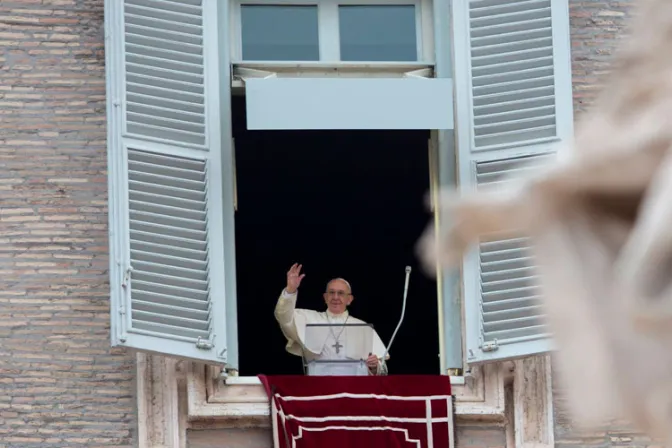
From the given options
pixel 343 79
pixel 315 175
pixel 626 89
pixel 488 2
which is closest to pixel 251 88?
pixel 343 79

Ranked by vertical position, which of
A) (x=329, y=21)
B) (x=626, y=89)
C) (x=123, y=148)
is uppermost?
(x=329, y=21)

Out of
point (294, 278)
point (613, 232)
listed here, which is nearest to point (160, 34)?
point (294, 278)

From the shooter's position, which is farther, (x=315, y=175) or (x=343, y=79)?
(x=315, y=175)

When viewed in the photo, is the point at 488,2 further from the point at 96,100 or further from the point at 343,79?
the point at 96,100

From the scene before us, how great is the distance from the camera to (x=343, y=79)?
980cm

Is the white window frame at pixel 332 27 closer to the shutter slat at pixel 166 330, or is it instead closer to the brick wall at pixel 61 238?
the brick wall at pixel 61 238

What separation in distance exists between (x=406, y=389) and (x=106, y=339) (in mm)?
1252

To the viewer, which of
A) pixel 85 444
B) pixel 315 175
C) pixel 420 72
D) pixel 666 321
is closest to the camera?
pixel 666 321

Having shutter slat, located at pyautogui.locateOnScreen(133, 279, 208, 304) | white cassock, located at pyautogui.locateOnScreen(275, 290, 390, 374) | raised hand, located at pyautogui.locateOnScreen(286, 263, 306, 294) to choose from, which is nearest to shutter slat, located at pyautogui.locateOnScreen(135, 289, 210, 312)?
shutter slat, located at pyautogui.locateOnScreen(133, 279, 208, 304)

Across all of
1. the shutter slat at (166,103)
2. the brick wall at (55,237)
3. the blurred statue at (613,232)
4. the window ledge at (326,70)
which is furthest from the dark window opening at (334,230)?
the blurred statue at (613,232)

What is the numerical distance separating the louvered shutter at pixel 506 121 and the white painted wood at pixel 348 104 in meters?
0.14

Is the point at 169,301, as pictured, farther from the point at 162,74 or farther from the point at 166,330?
the point at 162,74

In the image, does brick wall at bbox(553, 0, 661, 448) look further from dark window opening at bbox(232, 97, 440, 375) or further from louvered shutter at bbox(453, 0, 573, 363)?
dark window opening at bbox(232, 97, 440, 375)

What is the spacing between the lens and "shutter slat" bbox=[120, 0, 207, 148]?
31.6ft
